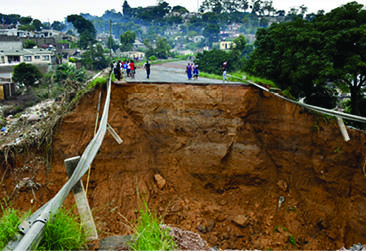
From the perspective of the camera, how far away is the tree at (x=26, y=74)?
1310 inches

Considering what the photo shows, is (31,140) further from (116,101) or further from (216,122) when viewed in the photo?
(216,122)

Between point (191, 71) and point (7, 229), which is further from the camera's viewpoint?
point (191, 71)

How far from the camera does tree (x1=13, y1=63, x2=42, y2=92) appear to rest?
33281 mm

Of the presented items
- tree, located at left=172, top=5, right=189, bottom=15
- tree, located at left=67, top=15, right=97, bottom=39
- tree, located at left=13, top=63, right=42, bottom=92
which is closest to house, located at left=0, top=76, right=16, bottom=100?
tree, located at left=13, top=63, right=42, bottom=92

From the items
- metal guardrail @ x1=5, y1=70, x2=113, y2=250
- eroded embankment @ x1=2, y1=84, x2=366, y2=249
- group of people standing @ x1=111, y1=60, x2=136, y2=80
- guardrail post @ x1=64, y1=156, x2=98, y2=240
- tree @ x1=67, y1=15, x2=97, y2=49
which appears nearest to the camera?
metal guardrail @ x1=5, y1=70, x2=113, y2=250

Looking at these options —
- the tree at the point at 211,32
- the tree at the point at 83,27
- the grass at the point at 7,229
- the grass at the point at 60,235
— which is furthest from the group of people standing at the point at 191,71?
the tree at the point at 211,32

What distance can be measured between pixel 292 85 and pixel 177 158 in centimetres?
680

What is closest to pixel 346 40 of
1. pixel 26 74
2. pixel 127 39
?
pixel 26 74

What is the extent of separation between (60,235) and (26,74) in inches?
1402

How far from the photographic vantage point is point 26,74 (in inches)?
1326

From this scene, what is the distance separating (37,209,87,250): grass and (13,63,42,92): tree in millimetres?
35091

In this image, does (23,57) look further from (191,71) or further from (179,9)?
(179,9)

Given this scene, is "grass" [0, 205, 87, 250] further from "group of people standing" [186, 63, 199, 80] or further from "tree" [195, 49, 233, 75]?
"tree" [195, 49, 233, 75]

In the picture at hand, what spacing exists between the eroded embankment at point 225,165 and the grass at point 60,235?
21.9ft
